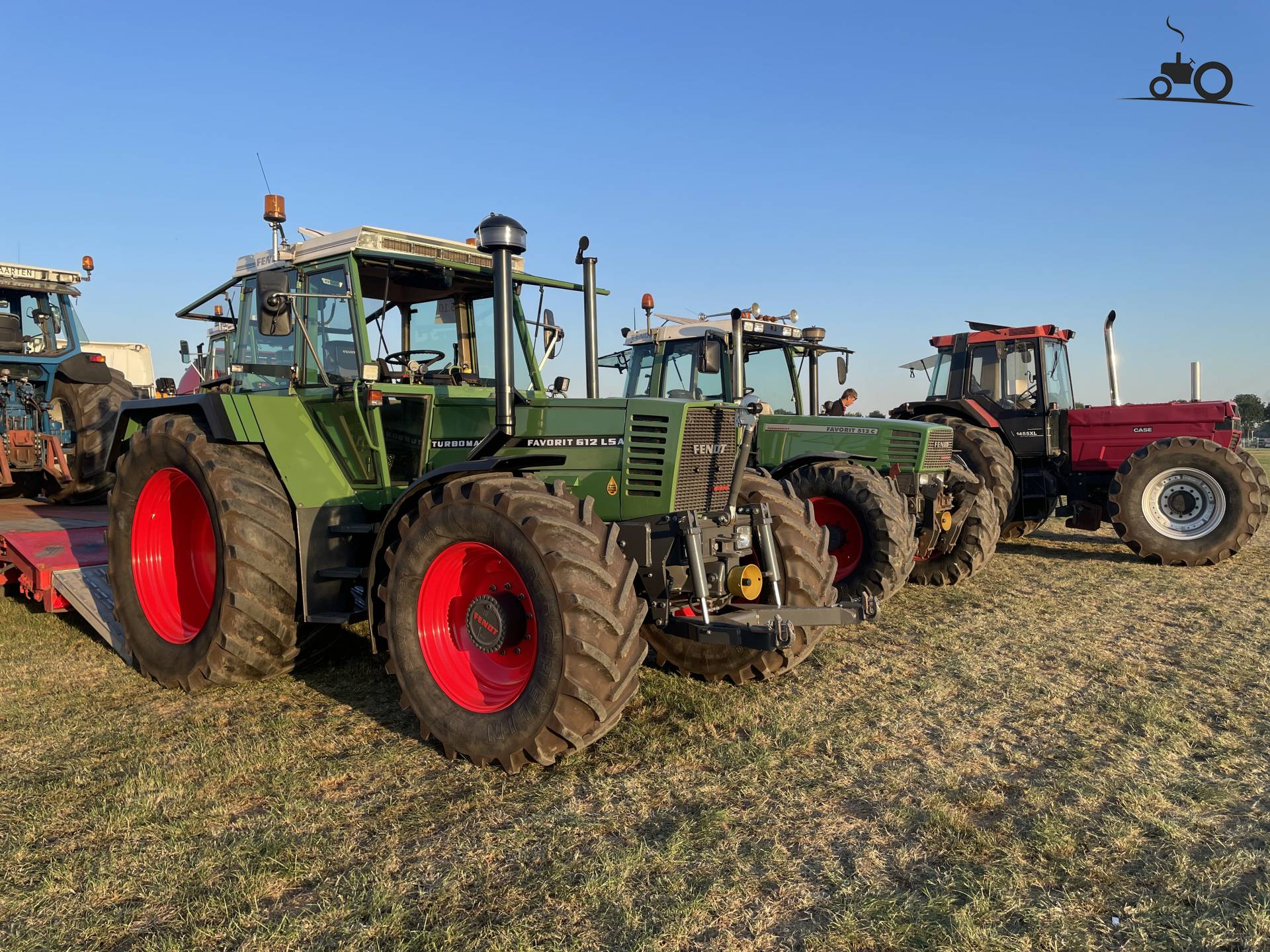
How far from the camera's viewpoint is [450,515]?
143 inches

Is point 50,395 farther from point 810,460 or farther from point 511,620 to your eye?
point 810,460

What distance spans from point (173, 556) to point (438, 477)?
7.92 ft

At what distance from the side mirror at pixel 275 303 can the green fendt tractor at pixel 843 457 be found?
3430 mm

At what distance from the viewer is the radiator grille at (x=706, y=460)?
13.3 ft

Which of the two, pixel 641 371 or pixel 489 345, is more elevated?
pixel 641 371

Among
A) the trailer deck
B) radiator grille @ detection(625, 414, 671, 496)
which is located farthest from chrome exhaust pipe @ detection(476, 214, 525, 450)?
the trailer deck

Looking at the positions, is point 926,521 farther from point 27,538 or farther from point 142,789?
point 27,538

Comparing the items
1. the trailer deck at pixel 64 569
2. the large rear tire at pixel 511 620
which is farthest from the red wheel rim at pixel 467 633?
the trailer deck at pixel 64 569

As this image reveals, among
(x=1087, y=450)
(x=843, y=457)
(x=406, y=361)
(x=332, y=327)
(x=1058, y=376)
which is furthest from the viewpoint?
(x=1058, y=376)

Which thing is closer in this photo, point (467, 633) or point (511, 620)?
point (511, 620)

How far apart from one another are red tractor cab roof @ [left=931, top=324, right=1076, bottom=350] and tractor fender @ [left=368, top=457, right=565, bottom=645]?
791 cm

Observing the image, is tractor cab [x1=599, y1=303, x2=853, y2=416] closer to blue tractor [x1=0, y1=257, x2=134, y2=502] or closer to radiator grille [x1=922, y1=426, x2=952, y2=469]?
radiator grille [x1=922, y1=426, x2=952, y2=469]

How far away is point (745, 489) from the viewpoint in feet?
15.1

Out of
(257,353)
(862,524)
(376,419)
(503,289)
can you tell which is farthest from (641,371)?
(503,289)
